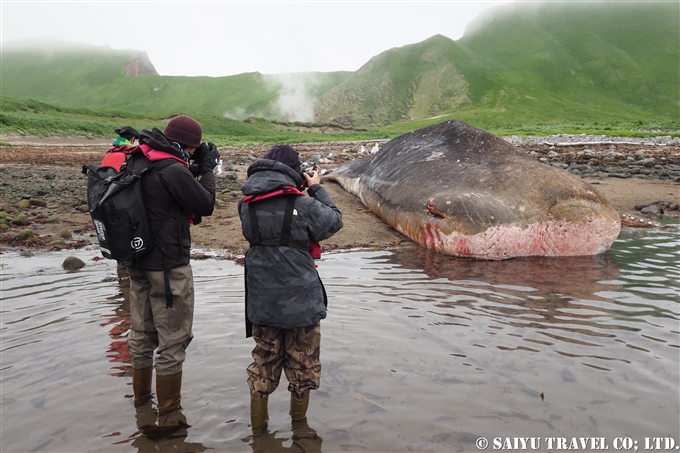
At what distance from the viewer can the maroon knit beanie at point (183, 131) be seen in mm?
3822

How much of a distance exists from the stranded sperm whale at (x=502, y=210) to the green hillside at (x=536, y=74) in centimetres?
8341

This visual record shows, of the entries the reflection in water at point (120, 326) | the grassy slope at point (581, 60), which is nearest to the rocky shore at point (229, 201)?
the reflection in water at point (120, 326)

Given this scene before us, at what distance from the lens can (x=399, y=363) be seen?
430 centimetres

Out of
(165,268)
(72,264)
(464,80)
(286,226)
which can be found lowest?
(72,264)

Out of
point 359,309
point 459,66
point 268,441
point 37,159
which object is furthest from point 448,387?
point 459,66

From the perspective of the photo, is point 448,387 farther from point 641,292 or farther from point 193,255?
point 193,255

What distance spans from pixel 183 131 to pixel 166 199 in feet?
1.89

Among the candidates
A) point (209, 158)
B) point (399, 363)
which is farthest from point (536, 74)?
point (209, 158)

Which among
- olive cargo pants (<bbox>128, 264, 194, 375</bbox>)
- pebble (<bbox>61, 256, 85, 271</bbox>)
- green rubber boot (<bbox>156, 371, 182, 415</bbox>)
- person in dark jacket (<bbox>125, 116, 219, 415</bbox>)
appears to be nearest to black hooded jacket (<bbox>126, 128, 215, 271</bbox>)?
person in dark jacket (<bbox>125, 116, 219, 415</bbox>)

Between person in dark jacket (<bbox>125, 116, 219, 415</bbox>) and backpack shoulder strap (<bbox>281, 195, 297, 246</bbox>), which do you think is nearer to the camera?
backpack shoulder strap (<bbox>281, 195, 297, 246</bbox>)

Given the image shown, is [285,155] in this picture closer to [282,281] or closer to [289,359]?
[282,281]

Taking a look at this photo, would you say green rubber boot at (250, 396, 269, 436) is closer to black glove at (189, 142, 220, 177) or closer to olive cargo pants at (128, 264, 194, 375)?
olive cargo pants at (128, 264, 194, 375)

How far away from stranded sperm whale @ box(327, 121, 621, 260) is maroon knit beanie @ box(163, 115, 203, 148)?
4.78 meters

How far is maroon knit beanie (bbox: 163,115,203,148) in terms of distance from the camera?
12.5ft
